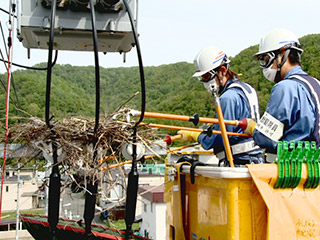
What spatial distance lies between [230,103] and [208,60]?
2.27 ft

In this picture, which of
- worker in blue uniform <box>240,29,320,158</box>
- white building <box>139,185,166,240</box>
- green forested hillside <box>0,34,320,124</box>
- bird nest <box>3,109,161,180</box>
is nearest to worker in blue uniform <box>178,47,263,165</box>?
worker in blue uniform <box>240,29,320,158</box>

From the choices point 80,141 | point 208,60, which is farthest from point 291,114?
point 208,60

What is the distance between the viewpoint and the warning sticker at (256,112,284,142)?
3.35 m

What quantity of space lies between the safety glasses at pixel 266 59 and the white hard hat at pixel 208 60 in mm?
893

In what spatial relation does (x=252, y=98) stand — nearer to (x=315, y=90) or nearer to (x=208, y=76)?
(x=208, y=76)

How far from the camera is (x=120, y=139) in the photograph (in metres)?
3.09

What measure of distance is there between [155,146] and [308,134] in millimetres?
1247

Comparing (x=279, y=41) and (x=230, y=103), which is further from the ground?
(x=279, y=41)

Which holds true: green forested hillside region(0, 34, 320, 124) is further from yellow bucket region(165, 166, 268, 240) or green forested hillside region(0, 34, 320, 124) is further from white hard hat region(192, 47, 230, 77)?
yellow bucket region(165, 166, 268, 240)

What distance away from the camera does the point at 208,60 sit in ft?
16.5

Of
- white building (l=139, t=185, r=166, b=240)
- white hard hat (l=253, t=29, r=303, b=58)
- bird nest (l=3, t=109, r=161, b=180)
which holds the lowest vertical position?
white building (l=139, t=185, r=166, b=240)

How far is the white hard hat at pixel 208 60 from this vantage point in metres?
4.99

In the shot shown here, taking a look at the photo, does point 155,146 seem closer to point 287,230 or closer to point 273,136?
point 273,136

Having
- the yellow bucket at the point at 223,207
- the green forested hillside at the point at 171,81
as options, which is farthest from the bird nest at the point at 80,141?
the green forested hillside at the point at 171,81
